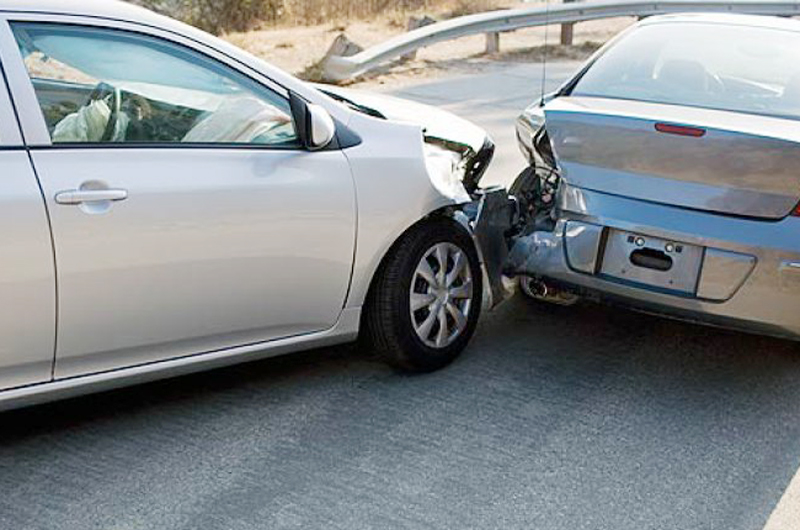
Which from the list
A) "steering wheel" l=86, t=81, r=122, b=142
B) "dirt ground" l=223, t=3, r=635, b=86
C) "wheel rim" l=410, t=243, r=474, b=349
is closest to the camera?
"steering wheel" l=86, t=81, r=122, b=142

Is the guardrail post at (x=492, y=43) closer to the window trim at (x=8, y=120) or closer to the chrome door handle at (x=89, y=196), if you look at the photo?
the chrome door handle at (x=89, y=196)

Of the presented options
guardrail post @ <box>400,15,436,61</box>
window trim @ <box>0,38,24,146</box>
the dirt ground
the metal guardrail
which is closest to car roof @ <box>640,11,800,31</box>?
window trim @ <box>0,38,24,146</box>

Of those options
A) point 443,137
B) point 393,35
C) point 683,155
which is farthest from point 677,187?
point 393,35

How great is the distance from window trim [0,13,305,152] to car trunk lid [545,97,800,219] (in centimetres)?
139

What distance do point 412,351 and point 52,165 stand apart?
69.5 inches

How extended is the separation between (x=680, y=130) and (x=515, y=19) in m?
9.76

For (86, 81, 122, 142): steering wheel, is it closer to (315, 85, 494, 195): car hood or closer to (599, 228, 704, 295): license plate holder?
(315, 85, 494, 195): car hood

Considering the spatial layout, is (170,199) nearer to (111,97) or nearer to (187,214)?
(187,214)

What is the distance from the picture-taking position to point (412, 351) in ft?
14.6

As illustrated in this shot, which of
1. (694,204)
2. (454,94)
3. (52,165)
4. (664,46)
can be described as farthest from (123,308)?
(454,94)

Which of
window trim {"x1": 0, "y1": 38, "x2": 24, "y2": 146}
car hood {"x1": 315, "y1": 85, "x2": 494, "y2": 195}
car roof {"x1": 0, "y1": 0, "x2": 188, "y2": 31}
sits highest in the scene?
car roof {"x1": 0, "y1": 0, "x2": 188, "y2": 31}

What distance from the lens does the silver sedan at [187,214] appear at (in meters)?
3.48

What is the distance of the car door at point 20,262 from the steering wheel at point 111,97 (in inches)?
15.0

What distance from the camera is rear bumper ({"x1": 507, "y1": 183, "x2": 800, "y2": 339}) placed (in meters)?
4.12
